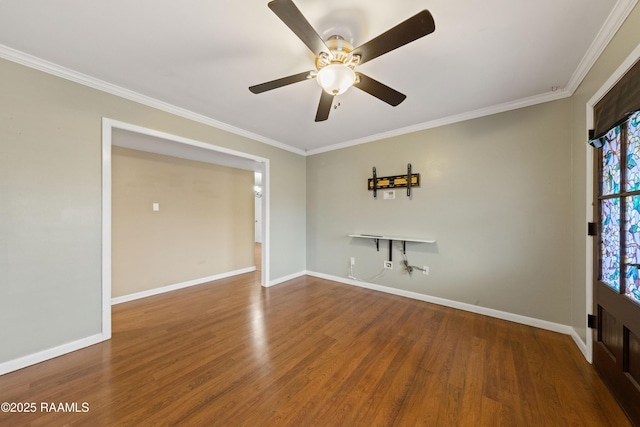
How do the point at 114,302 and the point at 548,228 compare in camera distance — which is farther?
the point at 114,302

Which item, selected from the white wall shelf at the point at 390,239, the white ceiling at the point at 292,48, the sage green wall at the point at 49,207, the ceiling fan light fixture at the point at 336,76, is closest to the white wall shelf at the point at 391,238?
the white wall shelf at the point at 390,239

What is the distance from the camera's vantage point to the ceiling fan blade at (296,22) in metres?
1.04

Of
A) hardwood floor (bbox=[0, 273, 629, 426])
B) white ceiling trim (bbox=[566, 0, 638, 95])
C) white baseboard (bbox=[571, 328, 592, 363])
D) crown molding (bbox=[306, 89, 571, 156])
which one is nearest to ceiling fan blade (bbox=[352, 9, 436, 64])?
white ceiling trim (bbox=[566, 0, 638, 95])

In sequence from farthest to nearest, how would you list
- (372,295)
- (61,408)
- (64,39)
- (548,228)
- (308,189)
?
(308,189) → (372,295) → (548,228) → (64,39) → (61,408)

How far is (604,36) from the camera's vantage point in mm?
1526

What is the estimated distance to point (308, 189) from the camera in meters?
4.46

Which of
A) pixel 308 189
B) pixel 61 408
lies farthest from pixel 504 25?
pixel 61 408

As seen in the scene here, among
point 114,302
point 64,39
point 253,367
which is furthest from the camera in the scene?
point 114,302

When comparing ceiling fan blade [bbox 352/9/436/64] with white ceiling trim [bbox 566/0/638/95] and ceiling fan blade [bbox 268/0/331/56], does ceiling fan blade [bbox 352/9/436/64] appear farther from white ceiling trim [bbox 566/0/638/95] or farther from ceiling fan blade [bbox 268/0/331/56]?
white ceiling trim [bbox 566/0/638/95]

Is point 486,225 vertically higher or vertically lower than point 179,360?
higher

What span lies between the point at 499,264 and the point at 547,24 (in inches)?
88.9

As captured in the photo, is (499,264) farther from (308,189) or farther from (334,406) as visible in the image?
(308,189)

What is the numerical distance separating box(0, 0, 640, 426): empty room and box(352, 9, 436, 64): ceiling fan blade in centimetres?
1

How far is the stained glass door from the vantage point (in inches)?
53.2
